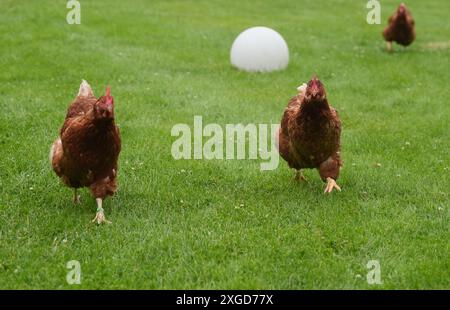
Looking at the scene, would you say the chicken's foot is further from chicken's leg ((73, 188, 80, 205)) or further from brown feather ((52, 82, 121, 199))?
brown feather ((52, 82, 121, 199))

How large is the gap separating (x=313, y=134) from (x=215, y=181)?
4.67 ft

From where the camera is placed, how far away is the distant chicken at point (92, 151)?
569 cm

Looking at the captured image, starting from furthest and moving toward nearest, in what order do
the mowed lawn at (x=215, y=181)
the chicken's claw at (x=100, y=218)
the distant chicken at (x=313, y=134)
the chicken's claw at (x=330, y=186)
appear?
the chicken's claw at (x=330, y=186) < the distant chicken at (x=313, y=134) < the chicken's claw at (x=100, y=218) < the mowed lawn at (x=215, y=181)

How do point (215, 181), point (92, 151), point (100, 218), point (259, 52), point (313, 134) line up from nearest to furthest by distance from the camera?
1. point (92, 151)
2. point (100, 218)
3. point (313, 134)
4. point (215, 181)
5. point (259, 52)

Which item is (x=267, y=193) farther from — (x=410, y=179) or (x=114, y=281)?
(x=114, y=281)

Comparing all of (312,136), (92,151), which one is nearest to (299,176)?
(312,136)

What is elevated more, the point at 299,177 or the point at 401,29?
the point at 401,29

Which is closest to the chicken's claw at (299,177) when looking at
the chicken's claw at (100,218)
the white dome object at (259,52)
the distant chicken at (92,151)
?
the distant chicken at (92,151)

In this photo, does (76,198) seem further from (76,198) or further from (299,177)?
(299,177)

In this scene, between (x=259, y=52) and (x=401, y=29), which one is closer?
(x=259, y=52)

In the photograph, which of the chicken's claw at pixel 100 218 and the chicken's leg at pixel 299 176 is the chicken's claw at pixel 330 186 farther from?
the chicken's claw at pixel 100 218

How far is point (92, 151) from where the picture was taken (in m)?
→ 5.80

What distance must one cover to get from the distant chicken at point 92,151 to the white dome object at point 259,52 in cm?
720
